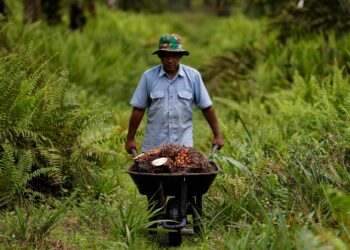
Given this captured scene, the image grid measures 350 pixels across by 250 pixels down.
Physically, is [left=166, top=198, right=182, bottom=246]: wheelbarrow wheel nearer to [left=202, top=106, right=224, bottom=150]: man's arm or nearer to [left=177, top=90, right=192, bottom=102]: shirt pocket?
[left=202, top=106, right=224, bottom=150]: man's arm

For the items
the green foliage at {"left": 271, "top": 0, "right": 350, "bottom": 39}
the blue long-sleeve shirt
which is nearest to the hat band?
the blue long-sleeve shirt

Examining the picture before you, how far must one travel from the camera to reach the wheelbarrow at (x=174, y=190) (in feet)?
21.5

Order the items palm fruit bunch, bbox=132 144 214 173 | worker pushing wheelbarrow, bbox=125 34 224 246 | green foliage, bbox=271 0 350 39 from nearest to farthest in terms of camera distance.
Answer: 1. palm fruit bunch, bbox=132 144 214 173
2. worker pushing wheelbarrow, bbox=125 34 224 246
3. green foliage, bbox=271 0 350 39

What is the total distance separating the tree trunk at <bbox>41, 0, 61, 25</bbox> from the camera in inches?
810

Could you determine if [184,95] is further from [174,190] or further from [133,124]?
[174,190]

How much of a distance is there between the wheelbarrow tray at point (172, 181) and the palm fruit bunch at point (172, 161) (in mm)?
98

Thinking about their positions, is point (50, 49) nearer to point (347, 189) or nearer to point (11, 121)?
point (11, 121)

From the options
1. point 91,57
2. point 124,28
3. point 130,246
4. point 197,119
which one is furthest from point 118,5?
point 130,246

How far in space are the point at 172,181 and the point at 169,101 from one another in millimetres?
1135

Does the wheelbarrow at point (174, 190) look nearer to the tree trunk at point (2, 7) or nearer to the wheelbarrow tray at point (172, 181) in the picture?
the wheelbarrow tray at point (172, 181)

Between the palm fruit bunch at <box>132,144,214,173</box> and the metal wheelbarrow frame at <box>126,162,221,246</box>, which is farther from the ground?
the palm fruit bunch at <box>132,144,214,173</box>

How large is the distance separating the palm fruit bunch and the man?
Result: 20.9 inches

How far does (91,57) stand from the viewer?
16.7 m

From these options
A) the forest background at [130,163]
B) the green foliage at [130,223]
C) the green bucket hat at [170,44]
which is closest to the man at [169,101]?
the green bucket hat at [170,44]
